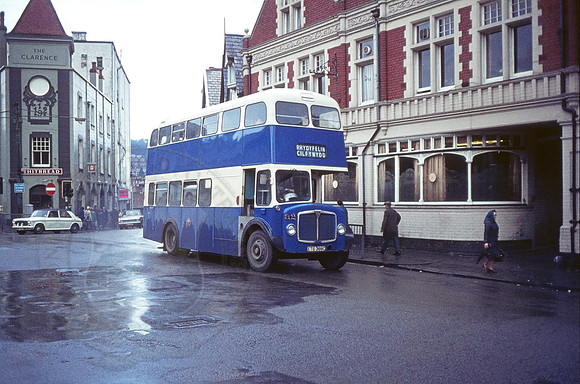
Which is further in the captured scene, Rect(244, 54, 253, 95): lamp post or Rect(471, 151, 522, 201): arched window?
Rect(244, 54, 253, 95): lamp post

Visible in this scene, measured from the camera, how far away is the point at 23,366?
5871mm

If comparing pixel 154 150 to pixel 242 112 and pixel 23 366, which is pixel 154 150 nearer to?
pixel 242 112

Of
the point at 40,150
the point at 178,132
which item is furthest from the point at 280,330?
the point at 40,150

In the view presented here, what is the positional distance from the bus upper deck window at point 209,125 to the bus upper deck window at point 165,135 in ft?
8.89

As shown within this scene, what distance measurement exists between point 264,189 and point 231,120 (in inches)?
95.4

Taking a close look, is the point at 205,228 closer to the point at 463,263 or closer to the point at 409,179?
the point at 463,263

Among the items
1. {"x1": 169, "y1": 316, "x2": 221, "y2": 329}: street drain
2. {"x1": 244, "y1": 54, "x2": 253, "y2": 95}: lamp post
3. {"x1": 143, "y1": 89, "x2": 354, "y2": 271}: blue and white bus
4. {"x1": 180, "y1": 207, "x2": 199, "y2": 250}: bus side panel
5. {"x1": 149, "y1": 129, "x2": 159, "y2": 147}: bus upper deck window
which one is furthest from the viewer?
{"x1": 244, "y1": 54, "x2": 253, "y2": 95}: lamp post

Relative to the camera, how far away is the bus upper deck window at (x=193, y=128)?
17.5 metres

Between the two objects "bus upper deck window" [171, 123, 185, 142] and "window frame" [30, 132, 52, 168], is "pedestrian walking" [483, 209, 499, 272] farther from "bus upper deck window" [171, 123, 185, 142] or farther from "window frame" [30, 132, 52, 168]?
"window frame" [30, 132, 52, 168]

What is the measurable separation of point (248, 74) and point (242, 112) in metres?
15.9

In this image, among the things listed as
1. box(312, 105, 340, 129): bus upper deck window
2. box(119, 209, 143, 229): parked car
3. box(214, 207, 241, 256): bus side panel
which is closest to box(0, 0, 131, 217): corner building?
Answer: box(119, 209, 143, 229): parked car

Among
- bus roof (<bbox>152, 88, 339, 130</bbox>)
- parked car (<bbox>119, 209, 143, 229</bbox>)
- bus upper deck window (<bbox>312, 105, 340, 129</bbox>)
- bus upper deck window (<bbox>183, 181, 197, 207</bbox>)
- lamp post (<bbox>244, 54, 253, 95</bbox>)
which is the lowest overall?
parked car (<bbox>119, 209, 143, 229</bbox>)

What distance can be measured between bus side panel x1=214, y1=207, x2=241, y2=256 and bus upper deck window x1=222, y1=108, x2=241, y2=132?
2.21 meters

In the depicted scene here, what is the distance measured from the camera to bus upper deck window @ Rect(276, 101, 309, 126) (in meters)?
14.4
